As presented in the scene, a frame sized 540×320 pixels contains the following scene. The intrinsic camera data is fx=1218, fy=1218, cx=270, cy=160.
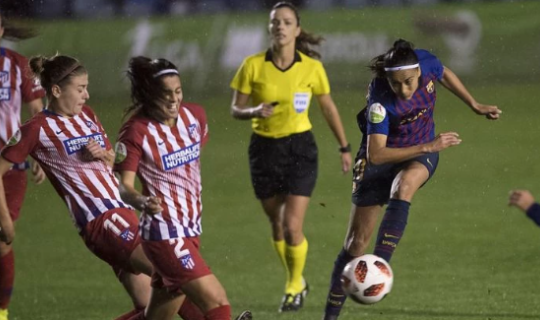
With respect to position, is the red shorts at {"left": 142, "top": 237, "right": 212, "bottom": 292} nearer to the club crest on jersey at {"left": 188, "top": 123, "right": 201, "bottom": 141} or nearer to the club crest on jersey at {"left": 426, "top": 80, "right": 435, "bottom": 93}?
the club crest on jersey at {"left": 188, "top": 123, "right": 201, "bottom": 141}

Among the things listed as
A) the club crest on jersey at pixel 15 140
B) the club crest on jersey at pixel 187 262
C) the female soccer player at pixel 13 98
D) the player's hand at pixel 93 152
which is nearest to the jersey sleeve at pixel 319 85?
the female soccer player at pixel 13 98

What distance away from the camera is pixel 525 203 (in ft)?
17.6

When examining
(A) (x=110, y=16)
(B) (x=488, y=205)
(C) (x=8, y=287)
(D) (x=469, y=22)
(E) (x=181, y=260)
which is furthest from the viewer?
(A) (x=110, y=16)

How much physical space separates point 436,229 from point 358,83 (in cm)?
957

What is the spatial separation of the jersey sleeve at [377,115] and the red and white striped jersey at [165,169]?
56.7 inches

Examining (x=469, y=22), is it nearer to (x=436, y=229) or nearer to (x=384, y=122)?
(x=436, y=229)

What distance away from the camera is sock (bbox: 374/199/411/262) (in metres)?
7.09

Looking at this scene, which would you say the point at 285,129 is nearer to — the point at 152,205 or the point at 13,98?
the point at 13,98

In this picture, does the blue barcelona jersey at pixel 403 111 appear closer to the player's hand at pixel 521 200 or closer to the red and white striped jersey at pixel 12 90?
the player's hand at pixel 521 200

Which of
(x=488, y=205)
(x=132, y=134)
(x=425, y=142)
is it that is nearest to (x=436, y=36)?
(x=488, y=205)

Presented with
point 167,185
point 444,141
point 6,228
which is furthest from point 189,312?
point 444,141

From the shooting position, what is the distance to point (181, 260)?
6059mm

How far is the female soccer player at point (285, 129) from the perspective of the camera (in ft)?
29.3

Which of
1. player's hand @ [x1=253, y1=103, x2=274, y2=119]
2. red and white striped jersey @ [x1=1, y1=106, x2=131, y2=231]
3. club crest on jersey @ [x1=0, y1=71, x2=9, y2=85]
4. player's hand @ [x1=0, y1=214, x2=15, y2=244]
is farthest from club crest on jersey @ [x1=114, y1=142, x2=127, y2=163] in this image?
club crest on jersey @ [x1=0, y1=71, x2=9, y2=85]
